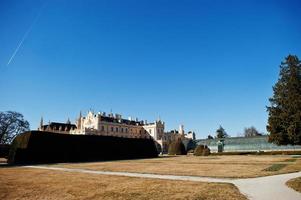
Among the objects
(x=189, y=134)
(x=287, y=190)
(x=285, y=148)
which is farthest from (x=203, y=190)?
(x=189, y=134)

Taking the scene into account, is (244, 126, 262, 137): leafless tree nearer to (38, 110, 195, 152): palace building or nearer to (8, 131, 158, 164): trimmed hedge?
(38, 110, 195, 152): palace building

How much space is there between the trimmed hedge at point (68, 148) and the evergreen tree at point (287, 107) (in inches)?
1014

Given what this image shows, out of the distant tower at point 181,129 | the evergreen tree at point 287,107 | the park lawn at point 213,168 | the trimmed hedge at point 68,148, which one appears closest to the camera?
the park lawn at point 213,168

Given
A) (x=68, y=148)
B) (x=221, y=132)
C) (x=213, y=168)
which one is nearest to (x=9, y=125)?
(x=68, y=148)

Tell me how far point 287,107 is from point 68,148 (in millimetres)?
31642

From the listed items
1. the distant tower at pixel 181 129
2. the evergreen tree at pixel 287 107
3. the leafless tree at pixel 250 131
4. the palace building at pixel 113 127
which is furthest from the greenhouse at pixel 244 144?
the leafless tree at pixel 250 131

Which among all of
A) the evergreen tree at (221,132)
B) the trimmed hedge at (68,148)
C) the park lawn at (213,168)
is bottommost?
the park lawn at (213,168)

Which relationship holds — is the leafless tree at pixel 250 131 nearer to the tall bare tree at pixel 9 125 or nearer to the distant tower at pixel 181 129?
the distant tower at pixel 181 129

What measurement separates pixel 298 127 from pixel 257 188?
2207 cm

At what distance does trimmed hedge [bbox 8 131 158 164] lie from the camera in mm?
34281

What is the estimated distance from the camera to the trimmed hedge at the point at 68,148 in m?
34.3

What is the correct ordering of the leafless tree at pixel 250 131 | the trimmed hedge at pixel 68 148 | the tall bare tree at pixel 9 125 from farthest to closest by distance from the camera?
the leafless tree at pixel 250 131
the tall bare tree at pixel 9 125
the trimmed hedge at pixel 68 148

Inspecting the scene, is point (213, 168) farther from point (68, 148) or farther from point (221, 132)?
point (221, 132)

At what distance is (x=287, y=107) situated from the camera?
31.6m
